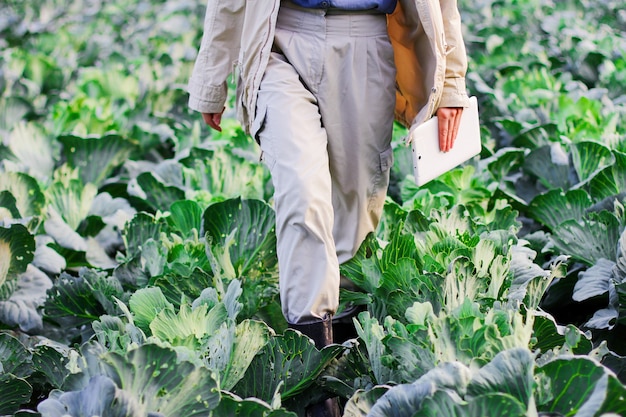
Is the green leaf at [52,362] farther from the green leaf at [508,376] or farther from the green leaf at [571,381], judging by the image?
the green leaf at [571,381]

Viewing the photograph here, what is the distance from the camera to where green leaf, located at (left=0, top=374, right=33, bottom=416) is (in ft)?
9.06

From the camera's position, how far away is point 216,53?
325 centimetres

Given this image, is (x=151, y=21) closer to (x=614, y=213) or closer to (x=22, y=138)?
(x=22, y=138)

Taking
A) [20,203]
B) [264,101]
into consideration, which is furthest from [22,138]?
[264,101]

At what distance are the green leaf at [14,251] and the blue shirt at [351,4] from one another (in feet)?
4.78

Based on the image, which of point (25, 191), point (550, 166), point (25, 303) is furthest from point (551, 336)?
point (25, 191)

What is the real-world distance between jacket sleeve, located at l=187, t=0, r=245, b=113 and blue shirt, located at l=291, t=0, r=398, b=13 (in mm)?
306

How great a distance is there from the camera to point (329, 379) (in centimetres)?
278

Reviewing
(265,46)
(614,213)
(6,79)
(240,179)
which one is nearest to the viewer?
(265,46)

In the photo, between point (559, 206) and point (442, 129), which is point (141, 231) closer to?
point (442, 129)

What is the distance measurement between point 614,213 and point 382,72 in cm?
119

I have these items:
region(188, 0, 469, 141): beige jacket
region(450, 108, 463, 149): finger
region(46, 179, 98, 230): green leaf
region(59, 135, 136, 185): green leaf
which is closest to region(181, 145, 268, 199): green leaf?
region(46, 179, 98, 230): green leaf

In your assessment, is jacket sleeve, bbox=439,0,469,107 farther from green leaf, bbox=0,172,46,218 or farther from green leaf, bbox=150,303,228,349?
green leaf, bbox=0,172,46,218

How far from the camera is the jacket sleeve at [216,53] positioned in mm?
3203
